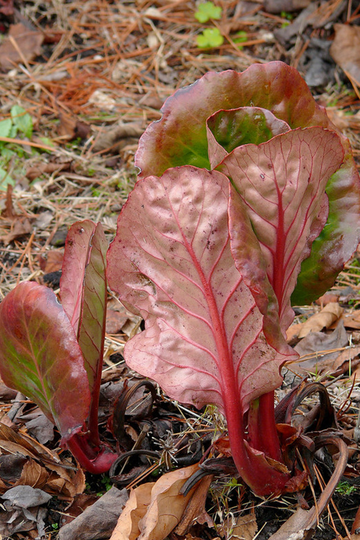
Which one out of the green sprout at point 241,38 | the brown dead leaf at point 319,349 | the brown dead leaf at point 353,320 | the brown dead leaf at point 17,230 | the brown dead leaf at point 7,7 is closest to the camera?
the brown dead leaf at point 319,349

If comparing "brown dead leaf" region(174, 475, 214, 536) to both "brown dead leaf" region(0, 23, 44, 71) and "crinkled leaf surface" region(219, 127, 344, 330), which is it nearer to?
"crinkled leaf surface" region(219, 127, 344, 330)

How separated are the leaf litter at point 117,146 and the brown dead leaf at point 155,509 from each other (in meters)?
0.02

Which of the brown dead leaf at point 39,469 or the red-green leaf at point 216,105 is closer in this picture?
the red-green leaf at point 216,105

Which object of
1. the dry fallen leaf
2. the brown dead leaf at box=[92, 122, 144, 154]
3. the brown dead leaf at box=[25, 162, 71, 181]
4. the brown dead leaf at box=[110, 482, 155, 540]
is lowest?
the dry fallen leaf

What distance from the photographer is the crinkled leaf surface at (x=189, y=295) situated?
1077 mm

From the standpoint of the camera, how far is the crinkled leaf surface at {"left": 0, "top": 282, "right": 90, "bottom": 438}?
1163 millimetres

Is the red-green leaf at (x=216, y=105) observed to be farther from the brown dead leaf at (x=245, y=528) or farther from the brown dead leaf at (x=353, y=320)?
the brown dead leaf at (x=353, y=320)

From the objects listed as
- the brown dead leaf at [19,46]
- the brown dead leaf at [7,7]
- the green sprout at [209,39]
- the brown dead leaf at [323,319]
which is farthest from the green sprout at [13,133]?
the brown dead leaf at [323,319]

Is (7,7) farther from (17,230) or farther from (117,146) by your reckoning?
(17,230)

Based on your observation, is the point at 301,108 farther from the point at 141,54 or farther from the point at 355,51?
the point at 141,54

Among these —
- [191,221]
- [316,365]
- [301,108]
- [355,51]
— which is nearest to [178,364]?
[191,221]

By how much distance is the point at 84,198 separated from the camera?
306cm

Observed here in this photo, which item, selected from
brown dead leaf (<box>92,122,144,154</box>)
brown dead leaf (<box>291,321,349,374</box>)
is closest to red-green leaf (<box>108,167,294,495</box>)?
brown dead leaf (<box>291,321,349,374</box>)

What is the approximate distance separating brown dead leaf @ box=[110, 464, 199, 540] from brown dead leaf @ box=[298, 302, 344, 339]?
3.03ft
